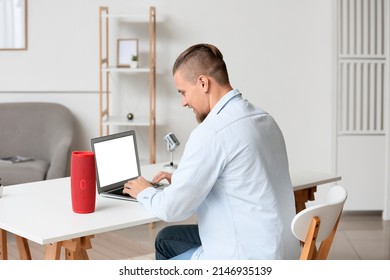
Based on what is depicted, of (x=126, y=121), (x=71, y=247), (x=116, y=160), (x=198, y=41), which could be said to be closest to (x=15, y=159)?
(x=126, y=121)

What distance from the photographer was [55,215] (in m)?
2.82

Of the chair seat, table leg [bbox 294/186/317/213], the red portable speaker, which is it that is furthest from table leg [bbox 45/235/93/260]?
the chair seat

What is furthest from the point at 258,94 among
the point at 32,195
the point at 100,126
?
the point at 32,195

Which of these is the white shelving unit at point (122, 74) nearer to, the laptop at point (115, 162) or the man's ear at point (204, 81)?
the laptop at point (115, 162)

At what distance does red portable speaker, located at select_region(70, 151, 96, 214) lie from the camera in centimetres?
282

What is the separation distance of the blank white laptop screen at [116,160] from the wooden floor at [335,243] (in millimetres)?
1474

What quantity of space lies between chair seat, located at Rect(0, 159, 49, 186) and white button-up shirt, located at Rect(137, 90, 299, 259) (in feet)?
9.42

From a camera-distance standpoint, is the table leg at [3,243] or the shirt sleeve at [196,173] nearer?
the shirt sleeve at [196,173]

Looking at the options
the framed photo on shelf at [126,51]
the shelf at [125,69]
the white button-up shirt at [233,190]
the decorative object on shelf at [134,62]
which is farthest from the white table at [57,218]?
the framed photo on shelf at [126,51]

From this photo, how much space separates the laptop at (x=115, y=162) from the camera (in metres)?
3.13

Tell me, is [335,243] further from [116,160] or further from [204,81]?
[204,81]

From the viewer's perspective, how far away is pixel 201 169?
2.54m

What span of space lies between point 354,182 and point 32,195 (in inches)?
129

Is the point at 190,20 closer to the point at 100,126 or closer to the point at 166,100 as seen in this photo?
the point at 166,100
